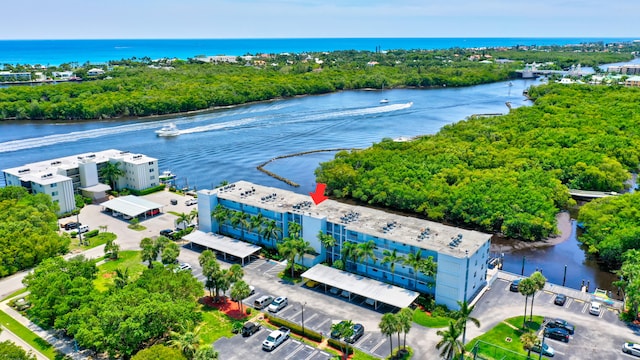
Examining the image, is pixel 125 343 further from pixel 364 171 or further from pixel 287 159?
pixel 287 159

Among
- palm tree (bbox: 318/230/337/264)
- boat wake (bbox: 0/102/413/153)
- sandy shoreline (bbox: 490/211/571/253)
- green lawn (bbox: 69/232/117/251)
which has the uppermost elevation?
boat wake (bbox: 0/102/413/153)

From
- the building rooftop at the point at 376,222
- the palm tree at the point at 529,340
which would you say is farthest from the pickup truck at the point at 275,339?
the palm tree at the point at 529,340

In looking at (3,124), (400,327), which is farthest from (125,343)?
(3,124)

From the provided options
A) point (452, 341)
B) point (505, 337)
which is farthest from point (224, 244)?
point (505, 337)

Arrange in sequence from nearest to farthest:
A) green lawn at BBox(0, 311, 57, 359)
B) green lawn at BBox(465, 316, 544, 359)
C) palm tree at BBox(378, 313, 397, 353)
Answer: palm tree at BBox(378, 313, 397, 353) → green lawn at BBox(0, 311, 57, 359) → green lawn at BBox(465, 316, 544, 359)

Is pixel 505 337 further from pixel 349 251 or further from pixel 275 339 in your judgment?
pixel 275 339

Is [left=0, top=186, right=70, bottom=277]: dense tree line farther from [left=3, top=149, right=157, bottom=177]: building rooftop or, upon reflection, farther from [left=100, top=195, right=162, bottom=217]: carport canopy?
[left=3, top=149, right=157, bottom=177]: building rooftop

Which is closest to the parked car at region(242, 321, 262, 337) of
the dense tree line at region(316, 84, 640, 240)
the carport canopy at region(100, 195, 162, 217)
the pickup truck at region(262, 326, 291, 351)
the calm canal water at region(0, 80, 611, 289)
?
the pickup truck at region(262, 326, 291, 351)
